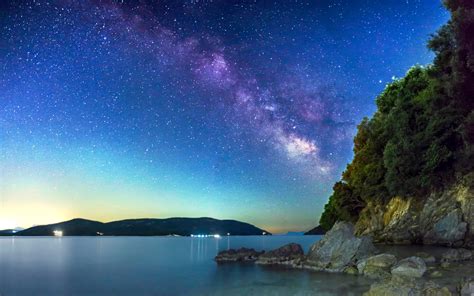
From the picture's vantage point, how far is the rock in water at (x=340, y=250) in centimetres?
2897

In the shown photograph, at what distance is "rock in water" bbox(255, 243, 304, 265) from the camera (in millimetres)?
36156

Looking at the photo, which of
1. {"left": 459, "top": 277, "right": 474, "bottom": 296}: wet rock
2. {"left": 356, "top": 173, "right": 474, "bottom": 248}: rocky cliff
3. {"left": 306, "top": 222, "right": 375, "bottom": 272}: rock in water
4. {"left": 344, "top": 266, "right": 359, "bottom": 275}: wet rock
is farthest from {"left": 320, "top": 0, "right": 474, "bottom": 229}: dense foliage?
{"left": 459, "top": 277, "right": 474, "bottom": 296}: wet rock

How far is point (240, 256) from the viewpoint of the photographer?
42.3 meters

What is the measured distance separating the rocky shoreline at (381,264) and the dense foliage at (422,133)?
872 cm

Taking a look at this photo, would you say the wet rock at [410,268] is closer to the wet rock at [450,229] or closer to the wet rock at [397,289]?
the wet rock at [397,289]

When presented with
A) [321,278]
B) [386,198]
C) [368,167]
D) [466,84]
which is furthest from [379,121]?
[321,278]

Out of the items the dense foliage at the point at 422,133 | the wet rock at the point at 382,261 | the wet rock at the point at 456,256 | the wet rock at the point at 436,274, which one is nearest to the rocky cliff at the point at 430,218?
the dense foliage at the point at 422,133

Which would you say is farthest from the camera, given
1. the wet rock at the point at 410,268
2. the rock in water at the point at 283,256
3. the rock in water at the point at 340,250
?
the rock in water at the point at 283,256

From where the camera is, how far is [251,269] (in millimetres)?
33469

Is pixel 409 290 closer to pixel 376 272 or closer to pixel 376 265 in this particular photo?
pixel 376 272

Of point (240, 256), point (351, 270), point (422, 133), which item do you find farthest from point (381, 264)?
point (240, 256)

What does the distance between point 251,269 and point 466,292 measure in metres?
20.7

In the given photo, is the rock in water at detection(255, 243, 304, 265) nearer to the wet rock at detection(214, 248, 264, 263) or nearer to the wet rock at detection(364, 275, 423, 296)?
the wet rock at detection(214, 248, 264, 263)

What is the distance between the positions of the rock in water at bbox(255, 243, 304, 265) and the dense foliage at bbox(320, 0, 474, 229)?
540 inches
